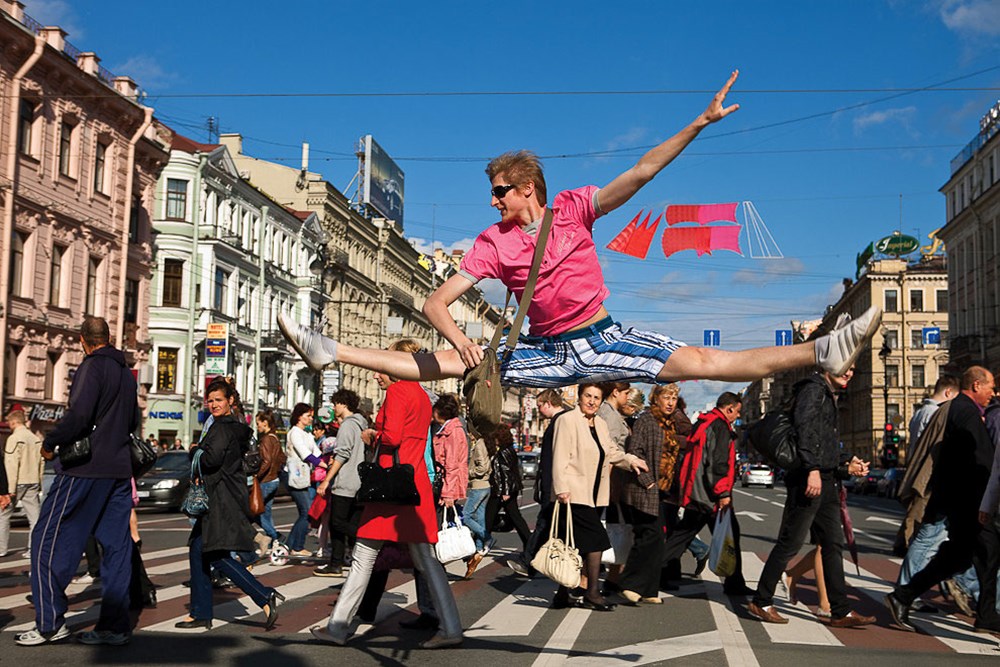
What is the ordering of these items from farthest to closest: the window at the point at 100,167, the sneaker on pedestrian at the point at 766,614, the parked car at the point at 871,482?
the parked car at the point at 871,482
the window at the point at 100,167
the sneaker on pedestrian at the point at 766,614

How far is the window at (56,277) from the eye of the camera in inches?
1375

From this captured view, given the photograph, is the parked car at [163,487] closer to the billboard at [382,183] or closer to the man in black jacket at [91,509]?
the man in black jacket at [91,509]

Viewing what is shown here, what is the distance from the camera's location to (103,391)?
7930 millimetres

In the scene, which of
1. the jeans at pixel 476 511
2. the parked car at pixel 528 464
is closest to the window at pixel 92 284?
the parked car at pixel 528 464

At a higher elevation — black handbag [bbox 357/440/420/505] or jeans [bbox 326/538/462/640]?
black handbag [bbox 357/440/420/505]

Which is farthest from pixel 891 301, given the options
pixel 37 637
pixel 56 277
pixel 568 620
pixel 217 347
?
pixel 37 637

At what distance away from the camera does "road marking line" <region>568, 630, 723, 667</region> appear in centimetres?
738

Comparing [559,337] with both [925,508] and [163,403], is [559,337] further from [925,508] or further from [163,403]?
[163,403]

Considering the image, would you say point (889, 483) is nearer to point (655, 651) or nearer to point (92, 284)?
point (92, 284)

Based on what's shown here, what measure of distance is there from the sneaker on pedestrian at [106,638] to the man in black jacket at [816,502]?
4.83m

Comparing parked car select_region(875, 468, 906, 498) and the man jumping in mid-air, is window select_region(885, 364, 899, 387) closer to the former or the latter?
parked car select_region(875, 468, 906, 498)

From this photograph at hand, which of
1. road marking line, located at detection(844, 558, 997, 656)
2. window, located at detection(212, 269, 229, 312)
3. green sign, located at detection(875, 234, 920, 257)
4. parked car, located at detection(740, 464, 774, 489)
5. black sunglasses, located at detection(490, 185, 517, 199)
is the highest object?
green sign, located at detection(875, 234, 920, 257)

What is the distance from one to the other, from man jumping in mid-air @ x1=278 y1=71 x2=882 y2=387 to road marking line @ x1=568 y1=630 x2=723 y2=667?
259 cm

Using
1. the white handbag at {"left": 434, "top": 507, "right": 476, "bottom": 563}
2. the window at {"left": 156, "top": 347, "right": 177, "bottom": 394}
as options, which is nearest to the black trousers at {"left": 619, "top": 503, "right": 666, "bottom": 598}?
the white handbag at {"left": 434, "top": 507, "right": 476, "bottom": 563}
